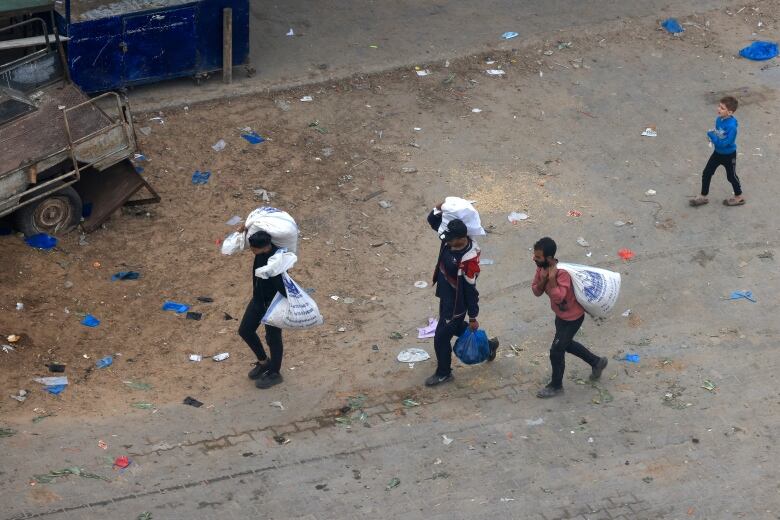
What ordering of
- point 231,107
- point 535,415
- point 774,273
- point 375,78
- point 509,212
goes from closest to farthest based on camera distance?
point 535,415 < point 774,273 < point 509,212 < point 231,107 < point 375,78

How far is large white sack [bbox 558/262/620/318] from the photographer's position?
24.5 ft

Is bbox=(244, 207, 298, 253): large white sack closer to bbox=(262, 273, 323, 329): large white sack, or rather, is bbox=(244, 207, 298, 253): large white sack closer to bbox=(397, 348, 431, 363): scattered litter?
bbox=(262, 273, 323, 329): large white sack

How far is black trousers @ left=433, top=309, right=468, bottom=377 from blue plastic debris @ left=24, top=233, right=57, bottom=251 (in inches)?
153

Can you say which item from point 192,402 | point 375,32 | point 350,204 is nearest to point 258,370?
point 192,402

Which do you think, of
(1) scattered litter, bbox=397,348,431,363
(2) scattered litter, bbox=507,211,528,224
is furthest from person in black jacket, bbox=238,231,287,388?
(2) scattered litter, bbox=507,211,528,224

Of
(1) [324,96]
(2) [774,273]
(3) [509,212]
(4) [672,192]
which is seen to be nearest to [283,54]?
(1) [324,96]

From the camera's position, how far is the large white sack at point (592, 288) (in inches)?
294

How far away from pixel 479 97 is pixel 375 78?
132 cm

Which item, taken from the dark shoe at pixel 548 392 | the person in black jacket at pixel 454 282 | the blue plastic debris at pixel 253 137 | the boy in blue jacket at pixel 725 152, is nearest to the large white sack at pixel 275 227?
the person in black jacket at pixel 454 282

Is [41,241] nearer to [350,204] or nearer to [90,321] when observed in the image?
[90,321]

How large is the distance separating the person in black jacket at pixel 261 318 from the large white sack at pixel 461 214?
1.25 meters

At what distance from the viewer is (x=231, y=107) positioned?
1211 centimetres

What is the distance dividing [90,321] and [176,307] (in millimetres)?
737

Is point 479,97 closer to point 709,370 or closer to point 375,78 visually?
point 375,78
